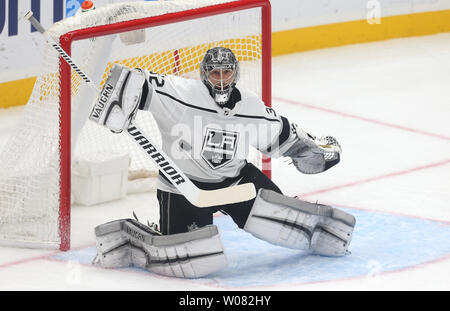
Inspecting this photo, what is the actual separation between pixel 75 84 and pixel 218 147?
32.1 inches

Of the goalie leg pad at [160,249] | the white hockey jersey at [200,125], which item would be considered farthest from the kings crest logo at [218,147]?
the goalie leg pad at [160,249]

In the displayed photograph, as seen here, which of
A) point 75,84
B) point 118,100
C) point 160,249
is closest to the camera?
point 118,100

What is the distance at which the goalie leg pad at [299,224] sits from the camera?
4.36 meters

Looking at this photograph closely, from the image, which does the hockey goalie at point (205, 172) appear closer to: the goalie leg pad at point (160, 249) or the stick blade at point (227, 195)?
the goalie leg pad at point (160, 249)

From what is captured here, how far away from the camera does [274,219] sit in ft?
14.3

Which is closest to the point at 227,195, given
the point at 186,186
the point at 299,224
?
the point at 186,186

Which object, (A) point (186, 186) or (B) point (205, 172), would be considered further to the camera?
(B) point (205, 172)

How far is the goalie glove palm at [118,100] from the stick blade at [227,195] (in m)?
0.34

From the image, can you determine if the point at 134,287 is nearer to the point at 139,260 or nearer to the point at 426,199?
the point at 139,260

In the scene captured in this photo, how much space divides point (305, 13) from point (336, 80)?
0.52 metres

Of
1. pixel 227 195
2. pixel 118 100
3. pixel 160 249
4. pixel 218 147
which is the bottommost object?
pixel 160 249

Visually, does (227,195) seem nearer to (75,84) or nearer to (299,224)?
(299,224)

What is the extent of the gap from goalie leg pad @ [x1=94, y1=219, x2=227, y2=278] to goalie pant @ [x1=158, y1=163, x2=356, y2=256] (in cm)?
10

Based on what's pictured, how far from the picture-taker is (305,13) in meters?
7.59
